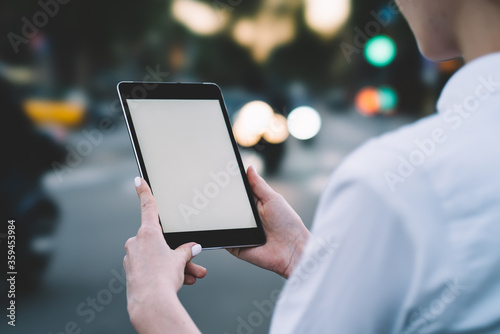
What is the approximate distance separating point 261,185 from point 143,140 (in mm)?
392

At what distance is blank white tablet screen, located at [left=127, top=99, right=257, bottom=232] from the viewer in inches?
75.7

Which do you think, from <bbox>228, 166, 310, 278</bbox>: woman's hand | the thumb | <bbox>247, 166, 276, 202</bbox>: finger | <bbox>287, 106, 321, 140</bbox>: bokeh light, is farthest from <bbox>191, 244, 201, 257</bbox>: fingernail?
<bbox>287, 106, 321, 140</bbox>: bokeh light

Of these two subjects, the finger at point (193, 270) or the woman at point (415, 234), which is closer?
the woman at point (415, 234)

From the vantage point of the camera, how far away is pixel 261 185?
2.08 meters

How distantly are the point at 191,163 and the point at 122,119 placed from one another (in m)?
21.8

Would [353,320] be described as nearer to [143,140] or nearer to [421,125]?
[421,125]

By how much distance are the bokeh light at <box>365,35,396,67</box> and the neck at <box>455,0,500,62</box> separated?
7.64 metres

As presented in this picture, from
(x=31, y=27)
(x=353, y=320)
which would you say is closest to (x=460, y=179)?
(x=353, y=320)

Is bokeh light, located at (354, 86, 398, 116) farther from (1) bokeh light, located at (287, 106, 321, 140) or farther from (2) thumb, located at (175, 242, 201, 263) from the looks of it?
(2) thumb, located at (175, 242, 201, 263)

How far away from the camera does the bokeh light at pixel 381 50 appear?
851 cm

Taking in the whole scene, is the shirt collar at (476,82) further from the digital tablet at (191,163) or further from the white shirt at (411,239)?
the digital tablet at (191,163)

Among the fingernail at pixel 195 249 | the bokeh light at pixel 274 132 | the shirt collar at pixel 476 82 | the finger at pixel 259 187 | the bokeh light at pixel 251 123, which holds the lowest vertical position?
the bokeh light at pixel 274 132

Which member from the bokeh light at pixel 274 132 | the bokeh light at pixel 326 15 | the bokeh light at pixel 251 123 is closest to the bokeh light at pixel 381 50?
the bokeh light at pixel 251 123

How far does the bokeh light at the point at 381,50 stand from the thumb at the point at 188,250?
282 inches
